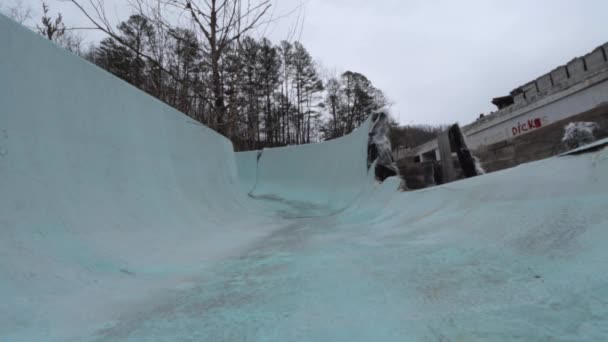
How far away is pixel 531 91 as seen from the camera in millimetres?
8148

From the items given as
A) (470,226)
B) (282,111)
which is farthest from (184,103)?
(282,111)

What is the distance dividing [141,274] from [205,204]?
1.51m

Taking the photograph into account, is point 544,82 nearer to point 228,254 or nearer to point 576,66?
point 576,66

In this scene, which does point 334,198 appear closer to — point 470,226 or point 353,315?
point 470,226

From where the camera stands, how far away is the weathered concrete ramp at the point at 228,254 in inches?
26.1

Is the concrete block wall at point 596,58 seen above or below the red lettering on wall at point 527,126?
above

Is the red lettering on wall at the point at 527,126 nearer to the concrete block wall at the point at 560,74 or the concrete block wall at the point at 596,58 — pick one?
the concrete block wall at the point at 596,58

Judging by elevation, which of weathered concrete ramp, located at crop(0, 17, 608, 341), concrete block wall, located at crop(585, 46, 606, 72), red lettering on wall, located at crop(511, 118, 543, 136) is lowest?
weathered concrete ramp, located at crop(0, 17, 608, 341)

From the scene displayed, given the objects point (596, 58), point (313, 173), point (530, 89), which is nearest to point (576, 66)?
point (596, 58)

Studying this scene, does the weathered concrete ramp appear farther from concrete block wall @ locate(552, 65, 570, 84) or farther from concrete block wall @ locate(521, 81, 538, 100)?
concrete block wall @ locate(521, 81, 538, 100)

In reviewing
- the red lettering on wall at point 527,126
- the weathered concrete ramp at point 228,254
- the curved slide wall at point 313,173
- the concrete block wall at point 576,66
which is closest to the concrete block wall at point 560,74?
the concrete block wall at point 576,66

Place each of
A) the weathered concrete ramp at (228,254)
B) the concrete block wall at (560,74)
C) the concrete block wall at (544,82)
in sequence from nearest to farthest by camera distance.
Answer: the weathered concrete ramp at (228,254), the concrete block wall at (560,74), the concrete block wall at (544,82)

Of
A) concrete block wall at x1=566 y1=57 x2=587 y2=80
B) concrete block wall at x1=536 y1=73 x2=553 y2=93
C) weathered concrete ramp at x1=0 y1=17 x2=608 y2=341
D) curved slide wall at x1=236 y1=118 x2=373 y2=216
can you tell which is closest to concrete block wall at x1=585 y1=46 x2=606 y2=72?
concrete block wall at x1=566 y1=57 x2=587 y2=80

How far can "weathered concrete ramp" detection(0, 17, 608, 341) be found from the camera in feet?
2.18
